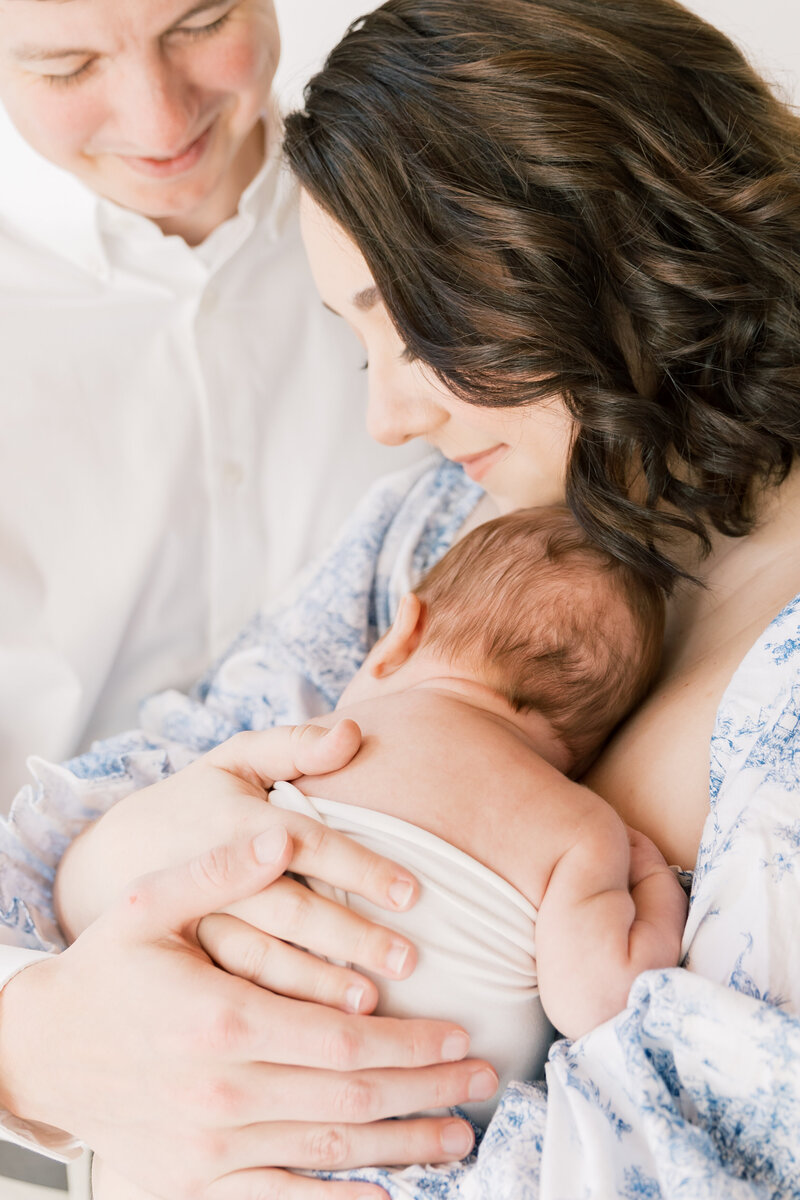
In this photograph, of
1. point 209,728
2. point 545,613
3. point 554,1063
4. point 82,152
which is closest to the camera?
point 554,1063

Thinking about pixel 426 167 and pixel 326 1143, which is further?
pixel 426 167

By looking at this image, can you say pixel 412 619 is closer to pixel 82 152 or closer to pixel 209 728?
pixel 209 728

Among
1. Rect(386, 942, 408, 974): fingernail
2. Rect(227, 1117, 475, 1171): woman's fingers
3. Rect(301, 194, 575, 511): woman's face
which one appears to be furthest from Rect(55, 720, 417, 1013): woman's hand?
Rect(301, 194, 575, 511): woman's face

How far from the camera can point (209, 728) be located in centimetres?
162

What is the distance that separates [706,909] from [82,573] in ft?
3.66

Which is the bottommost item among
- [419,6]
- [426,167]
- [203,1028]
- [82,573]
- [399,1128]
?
[399,1128]

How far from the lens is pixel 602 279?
128cm

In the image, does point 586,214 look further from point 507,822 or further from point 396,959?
point 396,959

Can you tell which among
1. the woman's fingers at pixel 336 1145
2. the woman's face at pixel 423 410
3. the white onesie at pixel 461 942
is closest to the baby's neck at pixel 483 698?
the white onesie at pixel 461 942

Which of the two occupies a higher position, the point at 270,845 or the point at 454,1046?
Answer: the point at 270,845

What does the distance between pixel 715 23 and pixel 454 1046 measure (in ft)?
6.84

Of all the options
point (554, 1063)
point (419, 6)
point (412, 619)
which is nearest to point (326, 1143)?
point (554, 1063)

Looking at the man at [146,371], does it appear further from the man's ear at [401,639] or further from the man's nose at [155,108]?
the man's ear at [401,639]

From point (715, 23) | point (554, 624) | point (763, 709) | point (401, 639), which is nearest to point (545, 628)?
point (554, 624)
